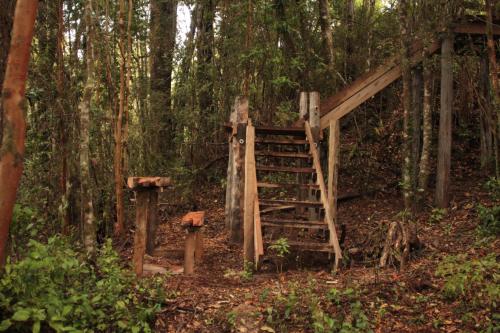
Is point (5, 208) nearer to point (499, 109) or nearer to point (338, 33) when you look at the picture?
point (499, 109)

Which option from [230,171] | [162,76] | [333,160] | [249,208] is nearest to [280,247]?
[249,208]

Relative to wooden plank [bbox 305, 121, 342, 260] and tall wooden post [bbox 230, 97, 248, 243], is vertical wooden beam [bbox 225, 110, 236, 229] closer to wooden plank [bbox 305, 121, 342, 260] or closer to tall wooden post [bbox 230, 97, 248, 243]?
tall wooden post [bbox 230, 97, 248, 243]

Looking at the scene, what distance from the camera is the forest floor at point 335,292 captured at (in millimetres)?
4969

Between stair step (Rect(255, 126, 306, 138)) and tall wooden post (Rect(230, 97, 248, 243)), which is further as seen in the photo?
tall wooden post (Rect(230, 97, 248, 243))

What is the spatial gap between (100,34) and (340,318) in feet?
26.0

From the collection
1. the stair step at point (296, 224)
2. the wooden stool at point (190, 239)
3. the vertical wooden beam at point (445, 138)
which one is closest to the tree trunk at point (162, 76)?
the wooden stool at point (190, 239)

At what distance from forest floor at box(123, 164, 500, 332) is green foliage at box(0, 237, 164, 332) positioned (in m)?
0.41

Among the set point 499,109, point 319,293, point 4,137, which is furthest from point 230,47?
point 4,137

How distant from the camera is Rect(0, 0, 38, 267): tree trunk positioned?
396cm

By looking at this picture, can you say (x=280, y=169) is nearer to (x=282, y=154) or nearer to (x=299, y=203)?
(x=282, y=154)

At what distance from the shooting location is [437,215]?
9.05 meters

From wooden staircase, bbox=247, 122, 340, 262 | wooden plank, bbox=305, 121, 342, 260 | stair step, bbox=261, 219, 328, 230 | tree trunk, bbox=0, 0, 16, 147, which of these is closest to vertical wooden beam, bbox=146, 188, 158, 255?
wooden staircase, bbox=247, 122, 340, 262

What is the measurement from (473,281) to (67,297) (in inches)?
169

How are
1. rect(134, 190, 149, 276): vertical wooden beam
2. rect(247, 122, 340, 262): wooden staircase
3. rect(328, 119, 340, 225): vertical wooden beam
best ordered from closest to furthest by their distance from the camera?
rect(134, 190, 149, 276): vertical wooden beam < rect(247, 122, 340, 262): wooden staircase < rect(328, 119, 340, 225): vertical wooden beam
